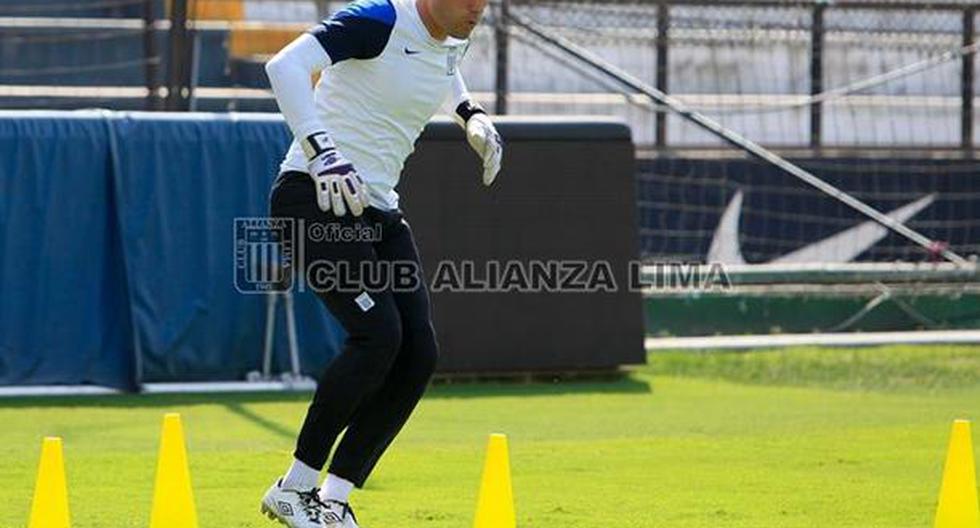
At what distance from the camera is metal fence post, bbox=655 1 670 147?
17.0 metres

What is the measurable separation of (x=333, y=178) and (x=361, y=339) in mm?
595

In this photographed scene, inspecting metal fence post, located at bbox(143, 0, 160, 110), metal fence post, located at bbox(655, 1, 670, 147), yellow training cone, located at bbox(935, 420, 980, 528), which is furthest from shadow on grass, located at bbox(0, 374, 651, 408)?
yellow training cone, located at bbox(935, 420, 980, 528)

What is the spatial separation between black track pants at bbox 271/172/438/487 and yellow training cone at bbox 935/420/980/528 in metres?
1.80

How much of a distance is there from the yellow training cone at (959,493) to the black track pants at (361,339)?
1799mm

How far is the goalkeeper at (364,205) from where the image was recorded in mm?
6680

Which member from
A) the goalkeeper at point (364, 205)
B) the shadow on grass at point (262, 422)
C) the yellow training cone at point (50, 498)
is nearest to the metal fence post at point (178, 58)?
the shadow on grass at point (262, 422)

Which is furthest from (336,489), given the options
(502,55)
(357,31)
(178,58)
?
(502,55)

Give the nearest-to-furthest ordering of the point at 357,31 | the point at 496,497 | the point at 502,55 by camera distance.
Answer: the point at 496,497
the point at 357,31
the point at 502,55

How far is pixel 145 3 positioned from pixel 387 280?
8.68m

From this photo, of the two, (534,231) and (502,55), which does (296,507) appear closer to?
(534,231)

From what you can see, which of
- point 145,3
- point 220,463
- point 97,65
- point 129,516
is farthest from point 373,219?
point 97,65

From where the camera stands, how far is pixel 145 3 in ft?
49.3

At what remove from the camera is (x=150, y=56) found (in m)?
14.9

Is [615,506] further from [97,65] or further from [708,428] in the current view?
[97,65]
